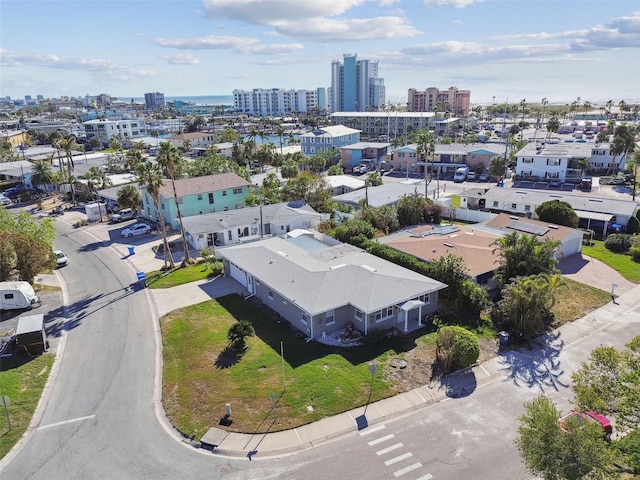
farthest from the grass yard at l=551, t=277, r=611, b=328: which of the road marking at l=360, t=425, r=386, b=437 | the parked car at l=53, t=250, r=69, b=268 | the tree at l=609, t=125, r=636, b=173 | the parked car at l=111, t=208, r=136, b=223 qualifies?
the tree at l=609, t=125, r=636, b=173

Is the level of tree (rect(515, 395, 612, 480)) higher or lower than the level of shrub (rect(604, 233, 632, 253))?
higher

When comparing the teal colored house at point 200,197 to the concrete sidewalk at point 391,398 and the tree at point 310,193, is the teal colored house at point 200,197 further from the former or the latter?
the concrete sidewalk at point 391,398

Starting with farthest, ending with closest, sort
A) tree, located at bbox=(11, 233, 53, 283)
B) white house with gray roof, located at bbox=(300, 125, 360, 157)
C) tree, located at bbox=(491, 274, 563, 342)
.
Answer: white house with gray roof, located at bbox=(300, 125, 360, 157) < tree, located at bbox=(11, 233, 53, 283) < tree, located at bbox=(491, 274, 563, 342)

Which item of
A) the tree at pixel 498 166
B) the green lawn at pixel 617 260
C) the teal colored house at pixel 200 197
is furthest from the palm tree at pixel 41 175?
the green lawn at pixel 617 260

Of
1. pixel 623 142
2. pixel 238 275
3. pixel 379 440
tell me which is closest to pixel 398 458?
pixel 379 440

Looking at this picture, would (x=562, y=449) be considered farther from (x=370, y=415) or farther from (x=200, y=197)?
(x=200, y=197)

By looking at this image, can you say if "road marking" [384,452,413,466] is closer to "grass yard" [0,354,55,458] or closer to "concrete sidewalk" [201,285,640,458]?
"concrete sidewalk" [201,285,640,458]

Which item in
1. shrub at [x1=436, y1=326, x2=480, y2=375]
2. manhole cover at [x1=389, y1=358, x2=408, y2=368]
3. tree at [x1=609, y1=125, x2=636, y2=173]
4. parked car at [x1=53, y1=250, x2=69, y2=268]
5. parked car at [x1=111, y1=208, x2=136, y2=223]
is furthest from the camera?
tree at [x1=609, y1=125, x2=636, y2=173]
